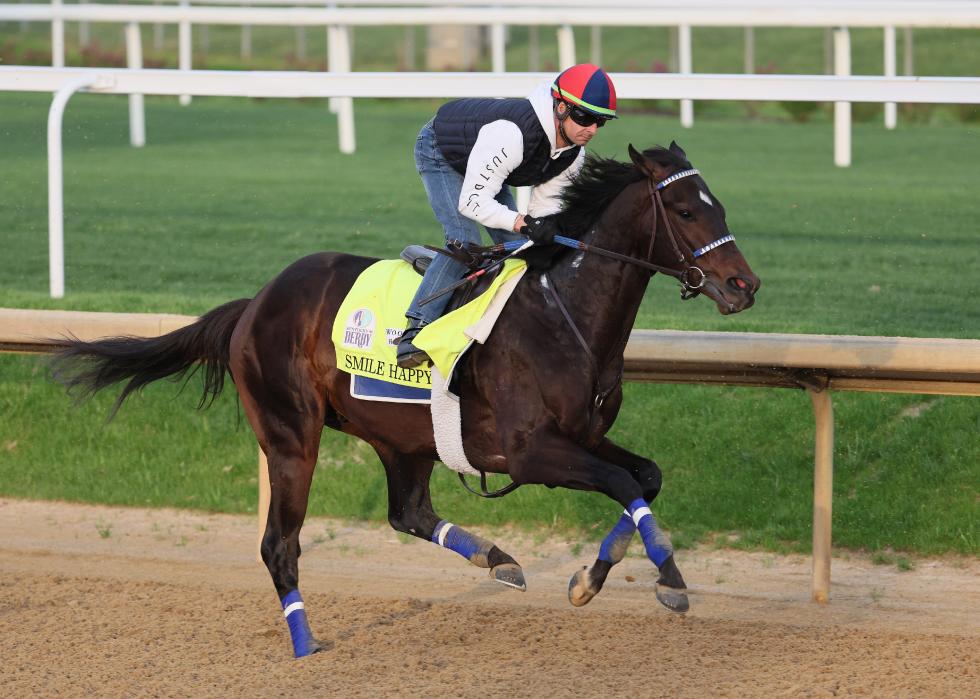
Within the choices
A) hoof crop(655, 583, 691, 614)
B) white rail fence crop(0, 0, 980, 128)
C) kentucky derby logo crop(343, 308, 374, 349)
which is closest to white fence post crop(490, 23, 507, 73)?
white rail fence crop(0, 0, 980, 128)

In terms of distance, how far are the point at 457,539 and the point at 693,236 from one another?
5.05 feet

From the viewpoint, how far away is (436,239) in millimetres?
9812

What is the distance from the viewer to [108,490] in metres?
7.18

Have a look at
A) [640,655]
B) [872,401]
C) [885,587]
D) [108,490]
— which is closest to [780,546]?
[885,587]

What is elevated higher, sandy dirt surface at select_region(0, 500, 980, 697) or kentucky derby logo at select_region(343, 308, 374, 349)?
kentucky derby logo at select_region(343, 308, 374, 349)

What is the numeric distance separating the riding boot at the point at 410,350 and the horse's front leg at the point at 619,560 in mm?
665

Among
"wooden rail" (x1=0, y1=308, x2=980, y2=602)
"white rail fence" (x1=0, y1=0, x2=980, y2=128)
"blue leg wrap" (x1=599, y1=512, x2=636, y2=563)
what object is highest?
"white rail fence" (x1=0, y1=0, x2=980, y2=128)

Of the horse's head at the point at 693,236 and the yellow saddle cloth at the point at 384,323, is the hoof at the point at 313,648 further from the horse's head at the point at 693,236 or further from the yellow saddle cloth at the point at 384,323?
the horse's head at the point at 693,236

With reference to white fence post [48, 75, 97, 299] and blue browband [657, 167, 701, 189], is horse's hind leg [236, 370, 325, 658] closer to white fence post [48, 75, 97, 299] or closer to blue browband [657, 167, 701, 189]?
blue browband [657, 167, 701, 189]

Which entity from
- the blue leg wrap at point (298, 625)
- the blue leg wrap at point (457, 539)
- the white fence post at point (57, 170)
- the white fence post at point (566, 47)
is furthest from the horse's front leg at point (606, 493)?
the white fence post at point (566, 47)

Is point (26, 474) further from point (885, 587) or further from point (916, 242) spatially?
point (916, 242)

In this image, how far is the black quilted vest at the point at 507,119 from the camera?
183 inches

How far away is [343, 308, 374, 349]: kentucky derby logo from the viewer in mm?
5035

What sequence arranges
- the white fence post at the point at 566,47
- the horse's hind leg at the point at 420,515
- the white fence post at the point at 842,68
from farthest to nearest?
the white fence post at the point at 842,68 → the white fence post at the point at 566,47 → the horse's hind leg at the point at 420,515
